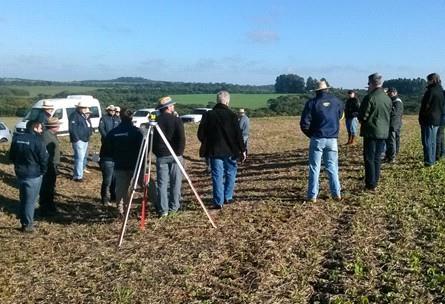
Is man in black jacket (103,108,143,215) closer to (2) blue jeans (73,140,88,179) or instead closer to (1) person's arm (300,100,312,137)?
(1) person's arm (300,100,312,137)

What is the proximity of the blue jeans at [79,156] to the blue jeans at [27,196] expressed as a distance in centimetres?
493

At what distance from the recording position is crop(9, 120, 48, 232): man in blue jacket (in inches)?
375

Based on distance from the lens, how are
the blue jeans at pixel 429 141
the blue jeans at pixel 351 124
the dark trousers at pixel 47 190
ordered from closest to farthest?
the dark trousers at pixel 47 190, the blue jeans at pixel 429 141, the blue jeans at pixel 351 124

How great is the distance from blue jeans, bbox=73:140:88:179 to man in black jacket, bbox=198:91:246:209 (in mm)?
5990

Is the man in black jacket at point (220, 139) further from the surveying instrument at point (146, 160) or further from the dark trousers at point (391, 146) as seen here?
the dark trousers at point (391, 146)

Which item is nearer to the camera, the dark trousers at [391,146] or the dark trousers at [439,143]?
the dark trousers at [439,143]

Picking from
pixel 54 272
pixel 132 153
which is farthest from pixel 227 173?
pixel 54 272

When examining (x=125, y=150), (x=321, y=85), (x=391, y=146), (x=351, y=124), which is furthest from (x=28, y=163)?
(x=351, y=124)

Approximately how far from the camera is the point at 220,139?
31.5 ft

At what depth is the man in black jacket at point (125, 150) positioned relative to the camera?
987 cm

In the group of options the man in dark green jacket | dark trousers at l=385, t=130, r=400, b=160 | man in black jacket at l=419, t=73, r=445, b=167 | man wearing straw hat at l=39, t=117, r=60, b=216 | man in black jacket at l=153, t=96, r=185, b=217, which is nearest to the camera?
man in black jacket at l=153, t=96, r=185, b=217

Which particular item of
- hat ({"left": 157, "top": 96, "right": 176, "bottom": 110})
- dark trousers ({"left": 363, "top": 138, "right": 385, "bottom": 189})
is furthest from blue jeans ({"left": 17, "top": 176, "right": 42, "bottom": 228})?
dark trousers ({"left": 363, "top": 138, "right": 385, "bottom": 189})

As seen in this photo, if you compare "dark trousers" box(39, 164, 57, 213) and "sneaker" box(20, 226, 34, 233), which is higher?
"dark trousers" box(39, 164, 57, 213)

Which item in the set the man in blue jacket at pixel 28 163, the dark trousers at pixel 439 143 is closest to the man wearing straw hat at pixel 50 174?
the man in blue jacket at pixel 28 163
